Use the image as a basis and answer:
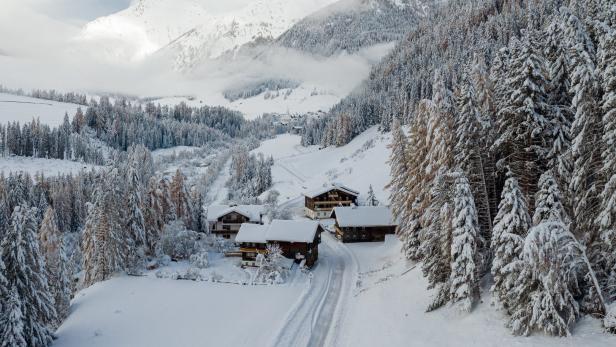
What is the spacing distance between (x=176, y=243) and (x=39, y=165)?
13641cm

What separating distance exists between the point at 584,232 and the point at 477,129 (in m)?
10.1

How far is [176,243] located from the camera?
188 ft

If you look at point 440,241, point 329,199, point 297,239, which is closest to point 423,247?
point 440,241

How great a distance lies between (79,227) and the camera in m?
122

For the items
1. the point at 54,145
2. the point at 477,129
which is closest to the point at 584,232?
the point at 477,129

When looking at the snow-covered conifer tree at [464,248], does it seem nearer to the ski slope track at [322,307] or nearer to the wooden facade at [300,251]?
the ski slope track at [322,307]

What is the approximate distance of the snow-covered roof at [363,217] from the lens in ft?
218

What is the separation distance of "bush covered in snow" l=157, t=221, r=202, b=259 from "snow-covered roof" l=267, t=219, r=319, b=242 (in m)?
10.9

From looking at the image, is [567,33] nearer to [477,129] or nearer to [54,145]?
[477,129]

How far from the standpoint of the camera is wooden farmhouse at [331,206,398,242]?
66625 millimetres

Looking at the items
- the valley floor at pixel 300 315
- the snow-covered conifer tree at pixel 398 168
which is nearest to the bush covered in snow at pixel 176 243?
the valley floor at pixel 300 315

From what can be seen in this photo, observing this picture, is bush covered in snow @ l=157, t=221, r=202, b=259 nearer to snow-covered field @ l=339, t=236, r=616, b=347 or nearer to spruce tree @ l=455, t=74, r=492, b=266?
snow-covered field @ l=339, t=236, r=616, b=347

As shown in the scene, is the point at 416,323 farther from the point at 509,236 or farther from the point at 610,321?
the point at 610,321

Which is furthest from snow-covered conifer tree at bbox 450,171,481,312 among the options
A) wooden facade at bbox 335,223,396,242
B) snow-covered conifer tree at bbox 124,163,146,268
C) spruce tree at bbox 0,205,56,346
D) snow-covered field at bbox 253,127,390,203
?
snow-covered field at bbox 253,127,390,203
